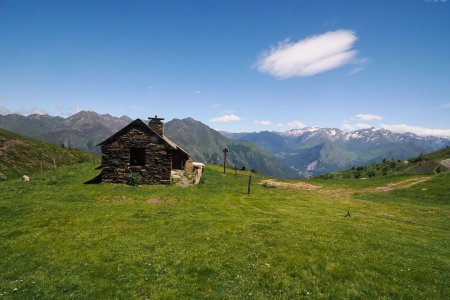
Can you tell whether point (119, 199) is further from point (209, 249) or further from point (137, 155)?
point (209, 249)

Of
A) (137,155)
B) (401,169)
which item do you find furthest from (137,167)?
(401,169)

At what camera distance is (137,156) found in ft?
139

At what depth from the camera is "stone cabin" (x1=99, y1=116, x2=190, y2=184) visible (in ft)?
136

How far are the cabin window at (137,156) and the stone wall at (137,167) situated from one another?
58cm

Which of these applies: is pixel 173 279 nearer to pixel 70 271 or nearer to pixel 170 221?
pixel 70 271

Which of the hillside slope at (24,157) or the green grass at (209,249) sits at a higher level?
the hillside slope at (24,157)

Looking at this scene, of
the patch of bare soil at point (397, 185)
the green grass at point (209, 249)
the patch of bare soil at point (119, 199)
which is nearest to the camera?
the green grass at point (209, 249)

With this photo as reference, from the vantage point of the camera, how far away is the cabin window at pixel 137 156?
42.2 m

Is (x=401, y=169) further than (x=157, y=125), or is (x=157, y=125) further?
(x=401, y=169)

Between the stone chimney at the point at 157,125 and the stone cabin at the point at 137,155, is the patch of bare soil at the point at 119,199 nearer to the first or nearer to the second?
the stone cabin at the point at 137,155

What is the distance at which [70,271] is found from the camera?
1593 cm

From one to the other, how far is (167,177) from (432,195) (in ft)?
124

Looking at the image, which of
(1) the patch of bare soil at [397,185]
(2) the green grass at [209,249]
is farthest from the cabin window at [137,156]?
(1) the patch of bare soil at [397,185]

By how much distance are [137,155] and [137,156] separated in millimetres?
138
